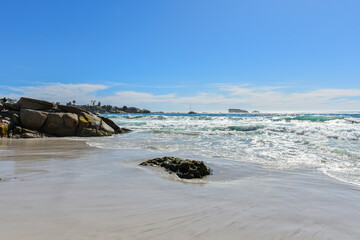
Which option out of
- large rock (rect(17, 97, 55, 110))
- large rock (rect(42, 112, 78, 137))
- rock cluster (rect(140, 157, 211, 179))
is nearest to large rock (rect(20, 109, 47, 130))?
large rock (rect(42, 112, 78, 137))

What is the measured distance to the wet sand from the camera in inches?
86.8

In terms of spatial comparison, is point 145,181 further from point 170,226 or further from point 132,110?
point 132,110

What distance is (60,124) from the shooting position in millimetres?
14109

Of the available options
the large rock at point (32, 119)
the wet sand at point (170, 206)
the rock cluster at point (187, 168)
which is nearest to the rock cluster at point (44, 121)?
the large rock at point (32, 119)

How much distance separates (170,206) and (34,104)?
50.7ft

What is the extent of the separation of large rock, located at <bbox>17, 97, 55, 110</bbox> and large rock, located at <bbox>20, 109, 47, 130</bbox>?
1.22m

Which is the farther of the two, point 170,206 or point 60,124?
point 60,124

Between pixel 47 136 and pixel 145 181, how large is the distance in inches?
459

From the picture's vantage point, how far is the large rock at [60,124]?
13.8 metres

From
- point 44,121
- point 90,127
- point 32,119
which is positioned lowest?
point 90,127

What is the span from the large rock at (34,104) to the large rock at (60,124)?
149cm

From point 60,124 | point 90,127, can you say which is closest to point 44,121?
point 60,124

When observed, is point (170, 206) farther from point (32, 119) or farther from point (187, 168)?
point (32, 119)

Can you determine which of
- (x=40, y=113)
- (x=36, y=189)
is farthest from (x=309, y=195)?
(x=40, y=113)
